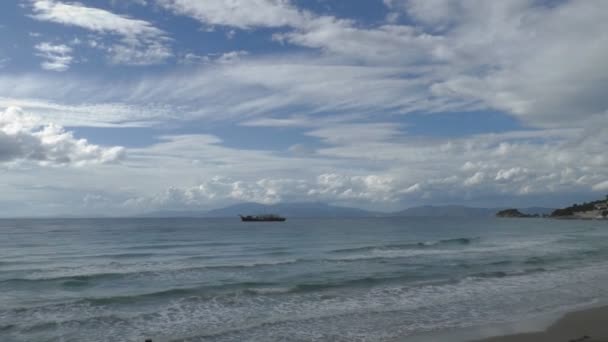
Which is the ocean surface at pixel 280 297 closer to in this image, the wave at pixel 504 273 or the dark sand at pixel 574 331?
the wave at pixel 504 273

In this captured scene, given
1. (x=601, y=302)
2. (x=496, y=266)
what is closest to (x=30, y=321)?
(x=601, y=302)

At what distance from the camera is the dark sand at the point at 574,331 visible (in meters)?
13.6

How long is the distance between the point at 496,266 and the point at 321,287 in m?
15.6

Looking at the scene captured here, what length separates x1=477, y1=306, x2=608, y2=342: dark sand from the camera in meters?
13.6

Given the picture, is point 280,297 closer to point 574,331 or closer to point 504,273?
point 574,331

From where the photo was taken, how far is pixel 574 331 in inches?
575

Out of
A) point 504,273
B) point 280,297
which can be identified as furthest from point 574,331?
point 504,273

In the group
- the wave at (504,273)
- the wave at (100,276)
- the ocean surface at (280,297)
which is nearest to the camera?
the ocean surface at (280,297)

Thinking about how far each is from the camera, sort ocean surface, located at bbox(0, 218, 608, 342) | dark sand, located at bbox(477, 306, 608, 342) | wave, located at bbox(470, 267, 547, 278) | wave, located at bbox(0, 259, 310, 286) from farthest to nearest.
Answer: wave, located at bbox(470, 267, 547, 278)
wave, located at bbox(0, 259, 310, 286)
ocean surface, located at bbox(0, 218, 608, 342)
dark sand, located at bbox(477, 306, 608, 342)

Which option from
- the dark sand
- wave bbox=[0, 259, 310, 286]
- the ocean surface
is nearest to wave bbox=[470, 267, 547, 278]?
the ocean surface

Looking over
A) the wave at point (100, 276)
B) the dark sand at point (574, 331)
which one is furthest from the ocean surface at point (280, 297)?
the dark sand at point (574, 331)

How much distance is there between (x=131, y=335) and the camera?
49.3 ft

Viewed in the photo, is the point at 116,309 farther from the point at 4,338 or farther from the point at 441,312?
the point at 441,312

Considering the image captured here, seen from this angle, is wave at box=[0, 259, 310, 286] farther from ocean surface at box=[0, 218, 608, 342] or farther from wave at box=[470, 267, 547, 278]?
wave at box=[470, 267, 547, 278]
